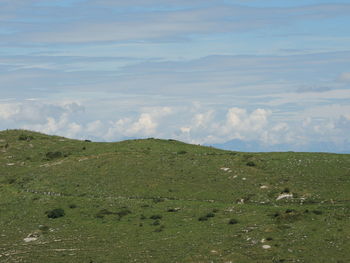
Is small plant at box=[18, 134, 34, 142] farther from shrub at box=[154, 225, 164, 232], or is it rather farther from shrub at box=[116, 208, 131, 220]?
shrub at box=[154, 225, 164, 232]

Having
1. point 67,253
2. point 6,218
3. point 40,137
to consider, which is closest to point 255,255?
point 67,253

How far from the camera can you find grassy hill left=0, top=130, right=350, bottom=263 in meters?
55.4

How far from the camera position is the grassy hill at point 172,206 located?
182 ft

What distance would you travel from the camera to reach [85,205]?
7375 centimetres

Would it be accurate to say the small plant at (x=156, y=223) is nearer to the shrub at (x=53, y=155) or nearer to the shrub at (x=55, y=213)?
the shrub at (x=55, y=213)

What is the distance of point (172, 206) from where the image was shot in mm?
71312

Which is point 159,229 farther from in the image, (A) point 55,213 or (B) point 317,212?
(B) point 317,212

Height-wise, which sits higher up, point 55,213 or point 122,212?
point 122,212

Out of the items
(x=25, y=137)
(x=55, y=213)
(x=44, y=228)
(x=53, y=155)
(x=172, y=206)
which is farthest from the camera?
(x=25, y=137)

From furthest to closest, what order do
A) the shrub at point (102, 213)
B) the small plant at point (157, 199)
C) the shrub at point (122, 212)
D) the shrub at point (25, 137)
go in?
1. the shrub at point (25, 137)
2. the small plant at point (157, 199)
3. the shrub at point (102, 213)
4. the shrub at point (122, 212)

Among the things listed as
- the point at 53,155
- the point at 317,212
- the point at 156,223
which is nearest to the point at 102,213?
the point at 156,223

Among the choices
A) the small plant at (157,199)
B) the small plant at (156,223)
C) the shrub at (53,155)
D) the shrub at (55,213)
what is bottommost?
the small plant at (156,223)

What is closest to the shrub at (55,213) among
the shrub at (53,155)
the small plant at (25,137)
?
the shrub at (53,155)

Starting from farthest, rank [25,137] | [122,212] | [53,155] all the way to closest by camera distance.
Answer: [25,137] → [53,155] → [122,212]
